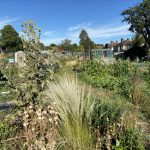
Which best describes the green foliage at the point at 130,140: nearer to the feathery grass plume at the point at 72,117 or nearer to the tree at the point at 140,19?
the feathery grass plume at the point at 72,117

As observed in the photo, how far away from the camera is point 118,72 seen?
16.0 metres

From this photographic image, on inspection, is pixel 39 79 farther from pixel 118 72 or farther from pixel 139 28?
pixel 139 28

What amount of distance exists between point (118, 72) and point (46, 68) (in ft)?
36.7

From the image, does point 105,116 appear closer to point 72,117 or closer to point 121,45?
point 72,117

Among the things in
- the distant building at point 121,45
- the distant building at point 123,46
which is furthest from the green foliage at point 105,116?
the distant building at point 123,46

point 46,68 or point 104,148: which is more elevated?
point 46,68

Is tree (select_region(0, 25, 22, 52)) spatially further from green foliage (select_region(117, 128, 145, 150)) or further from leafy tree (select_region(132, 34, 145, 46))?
green foliage (select_region(117, 128, 145, 150))

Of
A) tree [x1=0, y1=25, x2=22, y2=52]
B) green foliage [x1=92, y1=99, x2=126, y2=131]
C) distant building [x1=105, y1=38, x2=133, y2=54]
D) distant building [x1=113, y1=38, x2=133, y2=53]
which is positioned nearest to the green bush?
green foliage [x1=92, y1=99, x2=126, y2=131]

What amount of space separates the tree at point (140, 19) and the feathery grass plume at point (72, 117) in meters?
59.0

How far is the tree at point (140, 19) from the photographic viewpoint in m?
62.9

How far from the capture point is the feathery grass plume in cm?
458

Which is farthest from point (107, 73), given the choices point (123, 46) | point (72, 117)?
point (123, 46)

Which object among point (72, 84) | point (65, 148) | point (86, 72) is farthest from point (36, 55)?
point (86, 72)

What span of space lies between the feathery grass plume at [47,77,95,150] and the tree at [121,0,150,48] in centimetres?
5902
